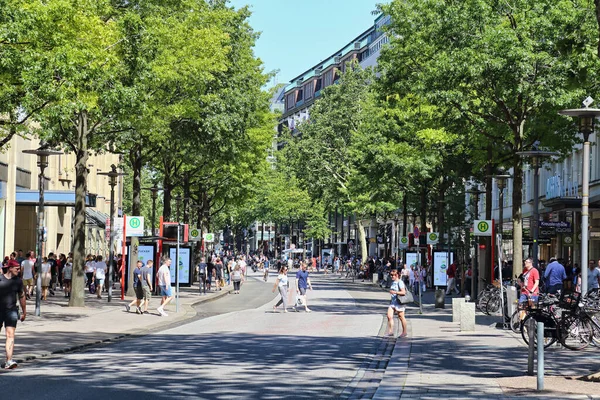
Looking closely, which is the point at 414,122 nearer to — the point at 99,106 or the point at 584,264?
the point at 99,106

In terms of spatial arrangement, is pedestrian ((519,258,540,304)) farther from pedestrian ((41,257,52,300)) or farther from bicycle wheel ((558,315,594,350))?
pedestrian ((41,257,52,300))

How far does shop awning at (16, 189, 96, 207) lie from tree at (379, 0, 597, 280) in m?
21.7

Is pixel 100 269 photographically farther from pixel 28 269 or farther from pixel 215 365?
pixel 215 365

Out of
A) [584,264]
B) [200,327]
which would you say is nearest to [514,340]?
[584,264]

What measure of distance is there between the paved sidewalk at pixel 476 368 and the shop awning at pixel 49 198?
26123 mm

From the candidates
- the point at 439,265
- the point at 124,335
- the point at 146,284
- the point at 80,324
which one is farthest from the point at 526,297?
the point at 439,265

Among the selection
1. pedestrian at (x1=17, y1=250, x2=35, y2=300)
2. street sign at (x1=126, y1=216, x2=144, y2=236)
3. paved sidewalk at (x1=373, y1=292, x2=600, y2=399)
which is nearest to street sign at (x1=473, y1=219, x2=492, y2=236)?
paved sidewalk at (x1=373, y1=292, x2=600, y2=399)

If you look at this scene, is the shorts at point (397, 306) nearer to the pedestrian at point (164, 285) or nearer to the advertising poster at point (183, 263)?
the pedestrian at point (164, 285)

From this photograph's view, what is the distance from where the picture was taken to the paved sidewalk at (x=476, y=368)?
1402cm

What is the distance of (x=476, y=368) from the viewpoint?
17625mm

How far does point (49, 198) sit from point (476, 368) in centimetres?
3604

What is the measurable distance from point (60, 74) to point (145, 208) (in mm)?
91485

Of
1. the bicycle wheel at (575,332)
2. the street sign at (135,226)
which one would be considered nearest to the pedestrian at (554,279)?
the bicycle wheel at (575,332)

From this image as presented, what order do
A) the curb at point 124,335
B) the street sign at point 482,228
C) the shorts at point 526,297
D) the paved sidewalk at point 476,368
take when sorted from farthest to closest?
the street sign at point 482,228 < the shorts at point 526,297 < the curb at point 124,335 < the paved sidewalk at point 476,368
